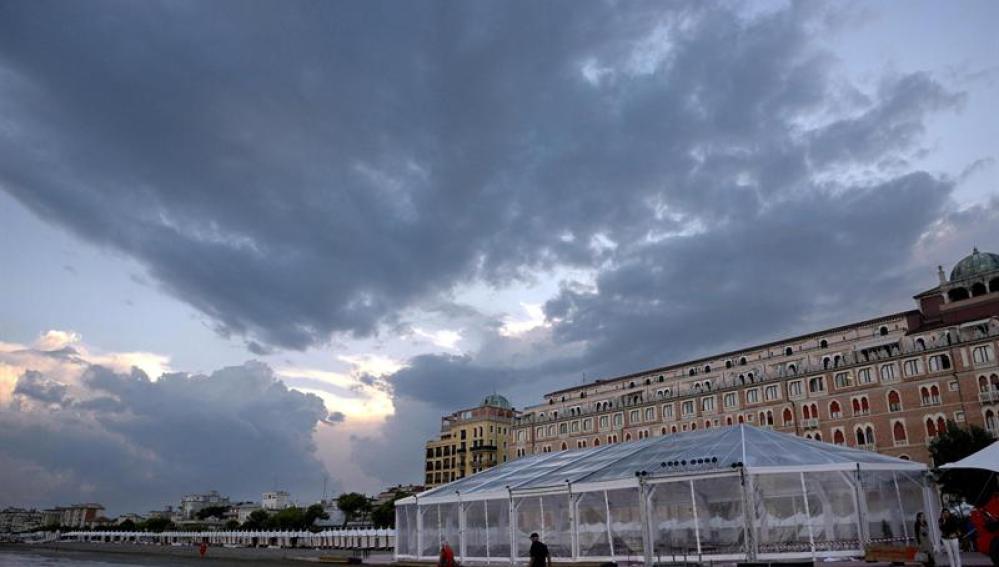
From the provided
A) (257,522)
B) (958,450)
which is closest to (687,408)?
(958,450)

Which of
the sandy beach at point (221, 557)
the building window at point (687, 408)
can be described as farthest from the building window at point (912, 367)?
the sandy beach at point (221, 557)

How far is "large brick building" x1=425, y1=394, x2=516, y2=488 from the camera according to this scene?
13338cm

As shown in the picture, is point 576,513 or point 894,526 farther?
point 576,513

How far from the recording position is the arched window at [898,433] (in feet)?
234

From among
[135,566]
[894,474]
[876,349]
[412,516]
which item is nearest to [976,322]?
[876,349]

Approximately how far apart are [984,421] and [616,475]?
53339 mm

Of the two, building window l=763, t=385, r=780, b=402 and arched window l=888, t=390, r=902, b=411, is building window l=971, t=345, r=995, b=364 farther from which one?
building window l=763, t=385, r=780, b=402

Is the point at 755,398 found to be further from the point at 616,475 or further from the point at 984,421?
the point at 616,475

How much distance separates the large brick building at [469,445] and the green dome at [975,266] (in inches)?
3251

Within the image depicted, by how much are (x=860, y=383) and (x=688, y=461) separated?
56.3 meters

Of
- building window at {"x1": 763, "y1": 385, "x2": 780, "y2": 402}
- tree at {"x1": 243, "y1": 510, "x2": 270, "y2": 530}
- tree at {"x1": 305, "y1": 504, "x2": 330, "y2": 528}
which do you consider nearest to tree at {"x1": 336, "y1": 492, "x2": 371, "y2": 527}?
tree at {"x1": 305, "y1": 504, "x2": 330, "y2": 528}

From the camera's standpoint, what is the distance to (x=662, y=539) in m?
30.5

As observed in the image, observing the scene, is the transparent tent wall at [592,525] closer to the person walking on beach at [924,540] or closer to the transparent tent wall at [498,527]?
the transparent tent wall at [498,527]

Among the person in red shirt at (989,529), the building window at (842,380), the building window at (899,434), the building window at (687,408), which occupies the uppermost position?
the building window at (842,380)
